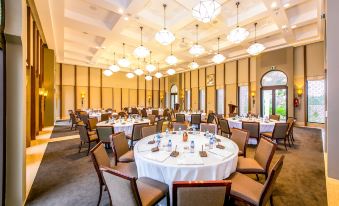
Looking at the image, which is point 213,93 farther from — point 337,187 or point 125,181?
point 125,181

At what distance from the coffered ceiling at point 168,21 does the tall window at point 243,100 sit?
346 centimetres

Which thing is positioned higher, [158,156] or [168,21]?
[168,21]

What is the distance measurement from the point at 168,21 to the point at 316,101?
9.19 metres

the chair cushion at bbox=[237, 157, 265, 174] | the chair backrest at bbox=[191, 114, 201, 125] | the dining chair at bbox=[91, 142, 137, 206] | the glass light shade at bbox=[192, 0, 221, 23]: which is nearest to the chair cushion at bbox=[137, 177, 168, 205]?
the dining chair at bbox=[91, 142, 137, 206]

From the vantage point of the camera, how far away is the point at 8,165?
8.34 feet

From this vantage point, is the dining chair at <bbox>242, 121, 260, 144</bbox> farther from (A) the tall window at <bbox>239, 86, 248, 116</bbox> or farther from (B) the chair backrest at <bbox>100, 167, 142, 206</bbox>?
(A) the tall window at <bbox>239, 86, 248, 116</bbox>

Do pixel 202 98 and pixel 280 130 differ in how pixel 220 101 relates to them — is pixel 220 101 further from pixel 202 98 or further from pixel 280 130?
pixel 280 130

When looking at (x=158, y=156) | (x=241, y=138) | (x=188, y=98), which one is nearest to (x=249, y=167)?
(x=241, y=138)

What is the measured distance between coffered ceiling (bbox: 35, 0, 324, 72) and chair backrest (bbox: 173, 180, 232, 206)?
5461mm

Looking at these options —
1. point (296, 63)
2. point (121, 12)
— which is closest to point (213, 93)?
point (296, 63)

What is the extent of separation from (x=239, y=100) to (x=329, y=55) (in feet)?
30.5

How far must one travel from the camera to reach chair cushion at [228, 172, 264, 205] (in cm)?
201

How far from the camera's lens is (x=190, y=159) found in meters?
2.29

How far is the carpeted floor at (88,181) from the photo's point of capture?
9.31 ft
